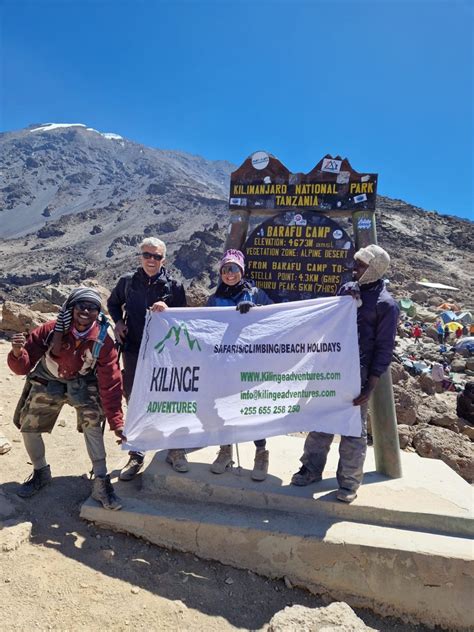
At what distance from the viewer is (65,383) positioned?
306cm

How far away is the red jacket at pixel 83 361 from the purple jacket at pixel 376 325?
183 cm

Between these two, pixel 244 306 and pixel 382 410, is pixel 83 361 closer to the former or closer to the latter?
pixel 244 306

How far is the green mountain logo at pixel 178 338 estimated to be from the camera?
3.24 meters

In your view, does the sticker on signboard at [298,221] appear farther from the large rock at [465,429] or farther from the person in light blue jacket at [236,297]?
the large rock at [465,429]

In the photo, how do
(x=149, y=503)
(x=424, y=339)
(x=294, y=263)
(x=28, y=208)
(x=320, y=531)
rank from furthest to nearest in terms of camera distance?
(x=28, y=208), (x=424, y=339), (x=294, y=263), (x=149, y=503), (x=320, y=531)

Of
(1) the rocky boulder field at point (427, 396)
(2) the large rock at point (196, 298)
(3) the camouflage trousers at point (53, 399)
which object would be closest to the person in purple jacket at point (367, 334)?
(3) the camouflage trousers at point (53, 399)

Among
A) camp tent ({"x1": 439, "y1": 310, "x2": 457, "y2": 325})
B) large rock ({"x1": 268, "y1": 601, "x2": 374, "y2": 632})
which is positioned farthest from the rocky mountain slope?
large rock ({"x1": 268, "y1": 601, "x2": 374, "y2": 632})

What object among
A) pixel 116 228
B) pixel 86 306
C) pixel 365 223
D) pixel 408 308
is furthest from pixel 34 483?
pixel 116 228

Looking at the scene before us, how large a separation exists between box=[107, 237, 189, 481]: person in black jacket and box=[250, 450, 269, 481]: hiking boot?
57 cm

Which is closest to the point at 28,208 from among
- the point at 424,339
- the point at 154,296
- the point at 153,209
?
the point at 153,209

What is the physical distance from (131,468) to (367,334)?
227 cm

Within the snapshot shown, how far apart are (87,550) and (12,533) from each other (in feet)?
1.65

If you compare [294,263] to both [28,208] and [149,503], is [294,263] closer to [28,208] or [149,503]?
[149,503]

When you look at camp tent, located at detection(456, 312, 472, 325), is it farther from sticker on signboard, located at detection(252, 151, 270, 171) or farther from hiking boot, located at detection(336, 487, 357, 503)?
hiking boot, located at detection(336, 487, 357, 503)
